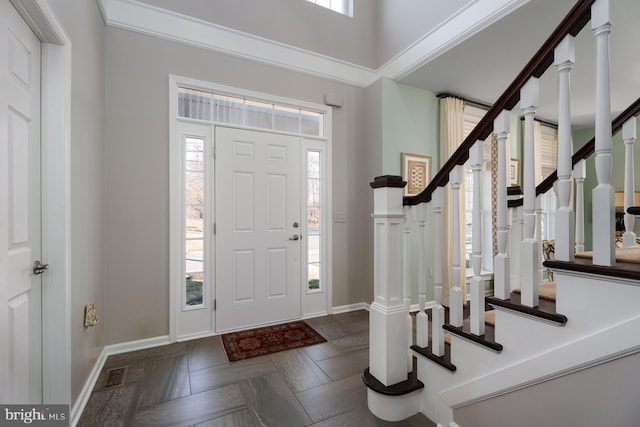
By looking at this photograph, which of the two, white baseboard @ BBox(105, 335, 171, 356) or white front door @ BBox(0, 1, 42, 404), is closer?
white front door @ BBox(0, 1, 42, 404)

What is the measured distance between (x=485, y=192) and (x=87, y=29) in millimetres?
4549

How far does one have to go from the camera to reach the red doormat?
7.68 ft

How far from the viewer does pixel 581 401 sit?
993mm

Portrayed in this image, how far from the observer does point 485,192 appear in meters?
4.04

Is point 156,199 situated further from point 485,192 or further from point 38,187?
point 485,192

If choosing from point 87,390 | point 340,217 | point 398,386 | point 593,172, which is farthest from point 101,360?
point 593,172

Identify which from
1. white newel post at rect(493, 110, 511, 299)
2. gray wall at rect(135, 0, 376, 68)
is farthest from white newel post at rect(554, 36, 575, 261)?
gray wall at rect(135, 0, 376, 68)

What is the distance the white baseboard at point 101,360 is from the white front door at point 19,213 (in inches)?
10.6

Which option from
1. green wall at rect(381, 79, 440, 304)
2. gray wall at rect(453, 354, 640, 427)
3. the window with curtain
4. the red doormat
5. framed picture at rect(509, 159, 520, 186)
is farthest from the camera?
framed picture at rect(509, 159, 520, 186)

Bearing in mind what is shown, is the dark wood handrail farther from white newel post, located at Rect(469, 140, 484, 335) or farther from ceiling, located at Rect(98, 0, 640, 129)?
ceiling, located at Rect(98, 0, 640, 129)

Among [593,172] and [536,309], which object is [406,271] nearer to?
[536,309]

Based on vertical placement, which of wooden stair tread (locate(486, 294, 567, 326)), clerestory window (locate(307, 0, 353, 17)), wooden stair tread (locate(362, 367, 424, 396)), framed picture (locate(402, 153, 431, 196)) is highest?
clerestory window (locate(307, 0, 353, 17))

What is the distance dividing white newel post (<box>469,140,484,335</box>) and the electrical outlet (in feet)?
6.53

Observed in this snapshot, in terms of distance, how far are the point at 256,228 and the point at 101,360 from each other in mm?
1570
